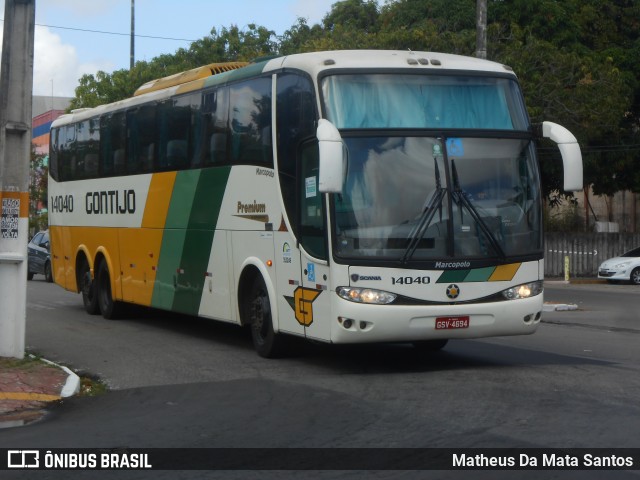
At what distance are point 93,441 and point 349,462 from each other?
7.12ft

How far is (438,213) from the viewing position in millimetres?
11203

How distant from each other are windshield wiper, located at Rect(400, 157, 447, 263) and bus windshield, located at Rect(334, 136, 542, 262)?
10 mm

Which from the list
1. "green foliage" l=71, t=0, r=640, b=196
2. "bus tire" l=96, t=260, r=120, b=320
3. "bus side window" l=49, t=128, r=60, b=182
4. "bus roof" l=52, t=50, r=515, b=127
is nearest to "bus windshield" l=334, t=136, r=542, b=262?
"bus roof" l=52, t=50, r=515, b=127

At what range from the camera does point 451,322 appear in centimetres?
1128

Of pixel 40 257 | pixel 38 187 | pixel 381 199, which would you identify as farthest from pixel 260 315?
pixel 38 187

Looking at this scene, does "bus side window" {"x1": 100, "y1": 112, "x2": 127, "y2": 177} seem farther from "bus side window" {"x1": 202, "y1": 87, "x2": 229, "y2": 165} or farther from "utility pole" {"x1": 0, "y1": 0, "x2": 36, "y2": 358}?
"utility pole" {"x1": 0, "y1": 0, "x2": 36, "y2": 358}

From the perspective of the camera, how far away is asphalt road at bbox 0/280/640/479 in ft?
26.6

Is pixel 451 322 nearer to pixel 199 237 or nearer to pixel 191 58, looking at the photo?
pixel 199 237

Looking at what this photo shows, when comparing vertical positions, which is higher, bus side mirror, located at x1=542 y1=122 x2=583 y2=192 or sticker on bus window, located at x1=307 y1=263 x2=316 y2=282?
bus side mirror, located at x1=542 y1=122 x2=583 y2=192

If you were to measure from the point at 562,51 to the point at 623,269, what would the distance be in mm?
7764

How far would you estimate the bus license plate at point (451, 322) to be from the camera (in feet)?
36.9

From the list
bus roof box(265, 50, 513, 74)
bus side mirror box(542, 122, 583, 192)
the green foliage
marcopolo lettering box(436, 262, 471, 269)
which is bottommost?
marcopolo lettering box(436, 262, 471, 269)

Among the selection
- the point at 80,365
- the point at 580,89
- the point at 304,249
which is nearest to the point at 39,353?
the point at 80,365

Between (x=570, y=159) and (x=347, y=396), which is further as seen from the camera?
(x=570, y=159)
